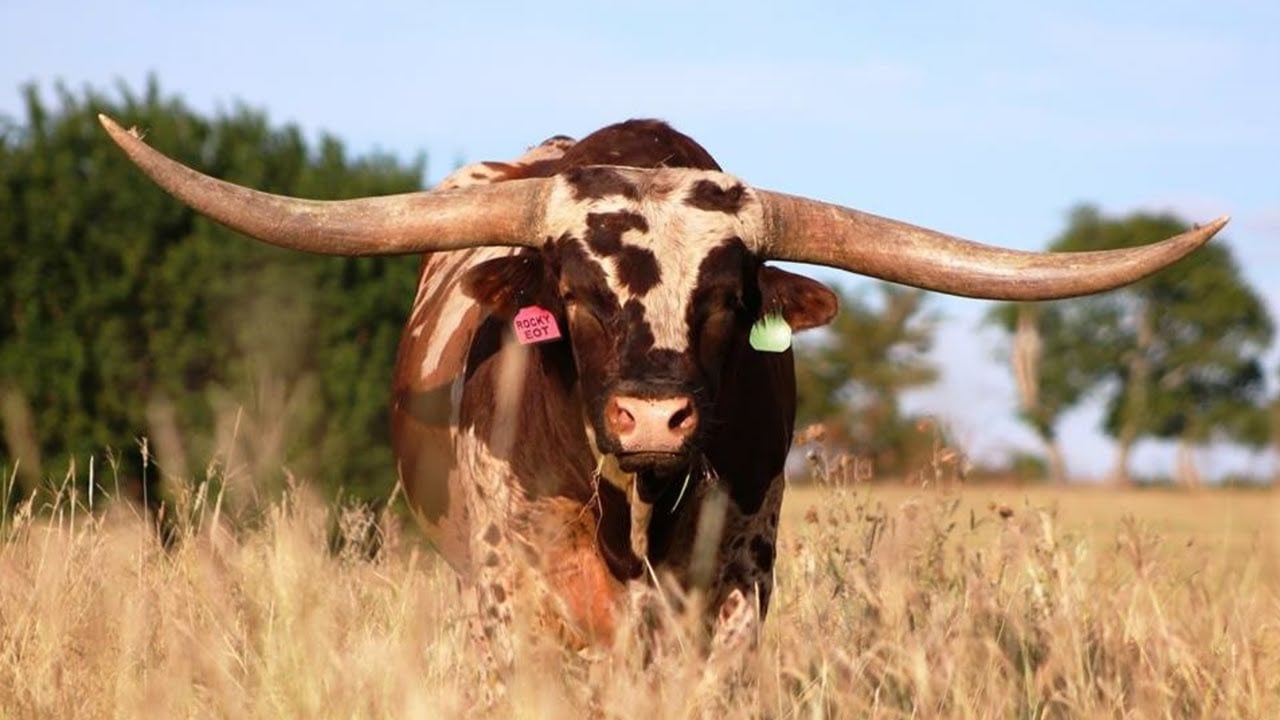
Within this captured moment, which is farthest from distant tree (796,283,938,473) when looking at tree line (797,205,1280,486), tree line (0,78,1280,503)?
tree line (0,78,1280,503)

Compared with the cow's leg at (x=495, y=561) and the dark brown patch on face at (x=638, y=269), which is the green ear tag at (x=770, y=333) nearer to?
the dark brown patch on face at (x=638, y=269)

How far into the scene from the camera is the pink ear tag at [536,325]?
17.1 feet

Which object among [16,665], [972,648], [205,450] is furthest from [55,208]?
[972,648]

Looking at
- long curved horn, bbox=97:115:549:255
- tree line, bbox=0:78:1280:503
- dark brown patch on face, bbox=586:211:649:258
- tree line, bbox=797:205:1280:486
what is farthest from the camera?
tree line, bbox=797:205:1280:486

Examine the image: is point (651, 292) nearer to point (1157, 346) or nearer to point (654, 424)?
point (654, 424)

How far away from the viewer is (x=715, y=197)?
17.2 feet

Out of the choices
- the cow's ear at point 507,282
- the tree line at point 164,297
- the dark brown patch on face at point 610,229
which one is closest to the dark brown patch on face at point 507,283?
the cow's ear at point 507,282

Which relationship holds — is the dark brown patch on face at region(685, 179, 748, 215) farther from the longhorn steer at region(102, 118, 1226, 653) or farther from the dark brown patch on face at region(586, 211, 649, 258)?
the dark brown patch on face at region(586, 211, 649, 258)

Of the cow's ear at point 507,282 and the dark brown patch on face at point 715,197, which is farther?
the cow's ear at point 507,282

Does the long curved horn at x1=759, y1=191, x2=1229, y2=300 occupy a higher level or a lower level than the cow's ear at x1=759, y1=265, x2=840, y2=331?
higher

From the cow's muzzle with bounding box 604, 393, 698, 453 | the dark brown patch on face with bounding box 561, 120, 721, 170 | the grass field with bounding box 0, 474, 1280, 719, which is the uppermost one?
the dark brown patch on face with bounding box 561, 120, 721, 170

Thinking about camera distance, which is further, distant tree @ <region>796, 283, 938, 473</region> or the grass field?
distant tree @ <region>796, 283, 938, 473</region>

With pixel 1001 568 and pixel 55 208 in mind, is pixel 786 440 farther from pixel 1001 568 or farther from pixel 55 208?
pixel 55 208

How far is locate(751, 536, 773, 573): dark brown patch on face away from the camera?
561cm
